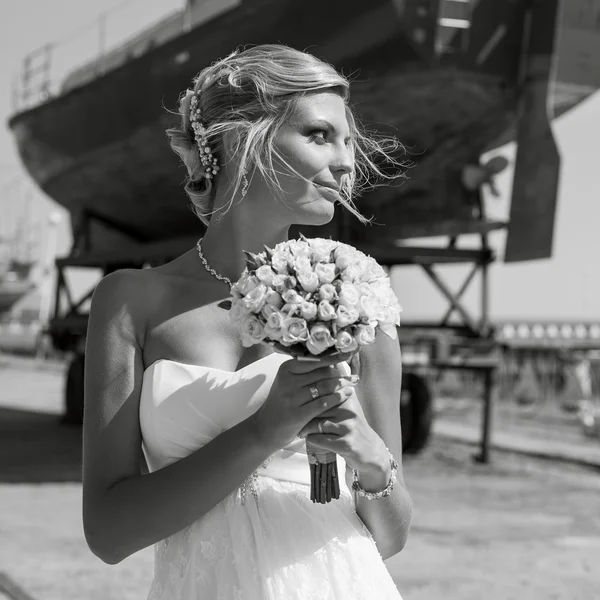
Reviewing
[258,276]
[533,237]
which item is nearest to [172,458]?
[258,276]

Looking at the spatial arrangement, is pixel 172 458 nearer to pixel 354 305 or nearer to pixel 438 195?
pixel 354 305

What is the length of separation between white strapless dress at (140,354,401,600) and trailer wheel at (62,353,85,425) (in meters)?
10.8

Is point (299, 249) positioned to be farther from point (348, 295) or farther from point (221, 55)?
point (221, 55)

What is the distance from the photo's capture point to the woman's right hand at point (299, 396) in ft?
5.12

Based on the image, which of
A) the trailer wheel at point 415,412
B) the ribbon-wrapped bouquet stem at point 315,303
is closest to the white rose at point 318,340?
the ribbon-wrapped bouquet stem at point 315,303

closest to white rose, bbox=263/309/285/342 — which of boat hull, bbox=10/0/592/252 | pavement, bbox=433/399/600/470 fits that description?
boat hull, bbox=10/0/592/252

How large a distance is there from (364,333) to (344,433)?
199 millimetres

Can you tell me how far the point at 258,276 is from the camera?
5.27ft

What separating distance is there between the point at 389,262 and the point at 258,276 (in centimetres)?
884

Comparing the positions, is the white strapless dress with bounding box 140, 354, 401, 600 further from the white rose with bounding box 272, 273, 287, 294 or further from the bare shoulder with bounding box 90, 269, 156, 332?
the white rose with bounding box 272, 273, 287, 294

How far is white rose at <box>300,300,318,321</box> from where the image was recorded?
155cm

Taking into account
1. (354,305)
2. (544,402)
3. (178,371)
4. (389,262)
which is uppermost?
(354,305)

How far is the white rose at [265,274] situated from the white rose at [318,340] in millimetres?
137

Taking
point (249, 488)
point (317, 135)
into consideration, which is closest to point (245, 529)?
point (249, 488)
